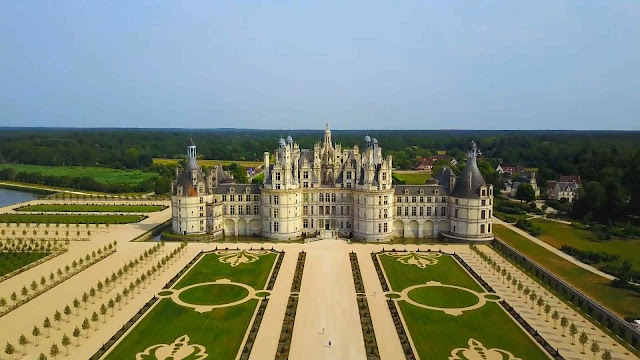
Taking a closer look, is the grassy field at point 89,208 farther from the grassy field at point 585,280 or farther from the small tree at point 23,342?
the grassy field at point 585,280

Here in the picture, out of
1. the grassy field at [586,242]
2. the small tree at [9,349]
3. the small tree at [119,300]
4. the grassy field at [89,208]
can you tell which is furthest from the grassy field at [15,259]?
the grassy field at [586,242]

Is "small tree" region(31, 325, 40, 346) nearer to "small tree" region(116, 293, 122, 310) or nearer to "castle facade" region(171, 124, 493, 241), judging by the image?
"small tree" region(116, 293, 122, 310)

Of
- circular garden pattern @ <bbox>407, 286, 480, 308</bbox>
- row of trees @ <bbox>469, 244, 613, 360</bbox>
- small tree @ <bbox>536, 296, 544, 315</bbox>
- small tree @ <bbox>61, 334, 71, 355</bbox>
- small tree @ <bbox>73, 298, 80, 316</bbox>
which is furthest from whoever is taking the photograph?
circular garden pattern @ <bbox>407, 286, 480, 308</bbox>

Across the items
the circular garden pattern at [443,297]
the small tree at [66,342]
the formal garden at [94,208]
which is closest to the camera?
the small tree at [66,342]

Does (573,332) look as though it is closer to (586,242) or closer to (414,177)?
(586,242)

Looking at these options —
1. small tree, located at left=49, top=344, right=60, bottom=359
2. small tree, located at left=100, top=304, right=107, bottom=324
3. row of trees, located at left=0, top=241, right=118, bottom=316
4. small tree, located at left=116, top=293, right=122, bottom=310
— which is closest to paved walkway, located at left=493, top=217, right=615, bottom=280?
small tree, located at left=116, top=293, right=122, bottom=310

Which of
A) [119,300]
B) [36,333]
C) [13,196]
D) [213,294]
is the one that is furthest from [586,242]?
[13,196]
